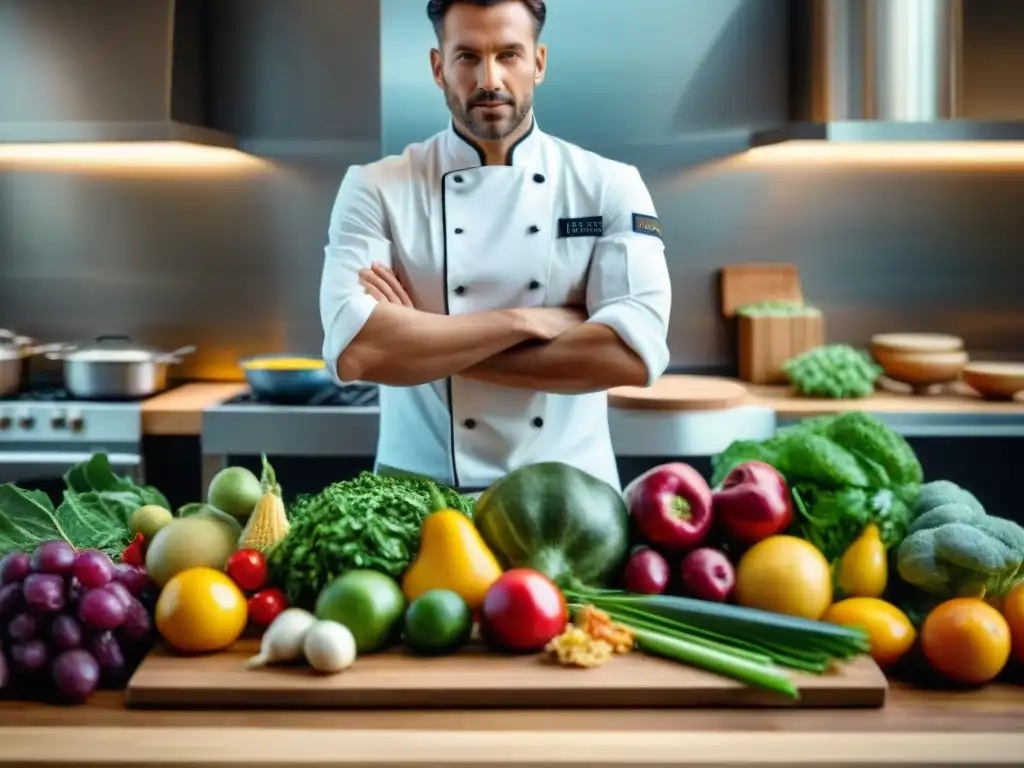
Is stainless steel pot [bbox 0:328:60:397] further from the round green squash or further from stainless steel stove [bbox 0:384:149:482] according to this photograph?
the round green squash

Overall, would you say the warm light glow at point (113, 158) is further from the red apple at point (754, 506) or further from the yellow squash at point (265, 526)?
the red apple at point (754, 506)

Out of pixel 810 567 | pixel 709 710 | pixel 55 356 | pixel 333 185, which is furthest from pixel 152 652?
pixel 333 185

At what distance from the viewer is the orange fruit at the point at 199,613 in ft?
4.49

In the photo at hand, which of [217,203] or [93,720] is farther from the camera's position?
[217,203]

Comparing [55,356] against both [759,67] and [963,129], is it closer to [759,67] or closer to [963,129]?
[759,67]

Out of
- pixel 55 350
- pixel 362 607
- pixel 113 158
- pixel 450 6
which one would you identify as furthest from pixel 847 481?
pixel 113 158

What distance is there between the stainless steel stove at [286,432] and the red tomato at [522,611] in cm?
204

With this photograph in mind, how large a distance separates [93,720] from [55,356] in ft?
8.72

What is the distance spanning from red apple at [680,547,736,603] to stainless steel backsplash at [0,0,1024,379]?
8.67 ft

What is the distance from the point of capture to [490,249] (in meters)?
2.28

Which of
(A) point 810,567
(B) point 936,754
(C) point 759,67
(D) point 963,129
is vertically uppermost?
(C) point 759,67

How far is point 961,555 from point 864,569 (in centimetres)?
11

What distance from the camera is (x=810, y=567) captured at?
4.75 feet

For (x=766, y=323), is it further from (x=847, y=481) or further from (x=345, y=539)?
(x=345, y=539)
